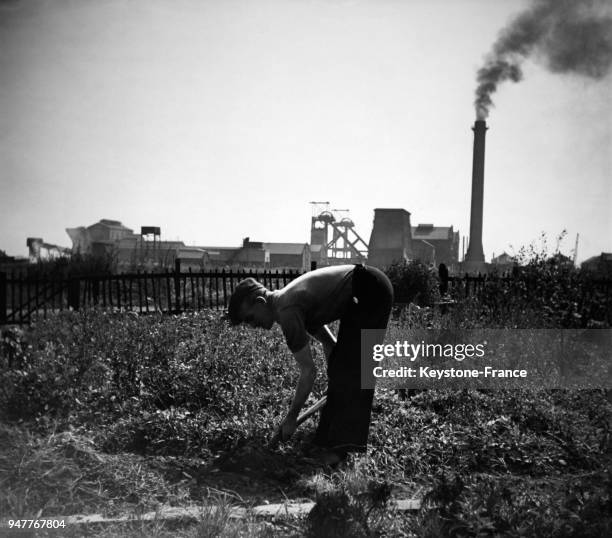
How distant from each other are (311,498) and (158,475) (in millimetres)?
1050

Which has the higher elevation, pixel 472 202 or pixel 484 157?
pixel 484 157

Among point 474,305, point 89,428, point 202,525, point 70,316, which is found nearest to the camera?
point 202,525

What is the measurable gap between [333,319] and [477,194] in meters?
27.6

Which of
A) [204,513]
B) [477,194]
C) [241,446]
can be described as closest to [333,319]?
[241,446]

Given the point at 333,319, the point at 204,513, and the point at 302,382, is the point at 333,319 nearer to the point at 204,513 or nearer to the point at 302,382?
the point at 302,382

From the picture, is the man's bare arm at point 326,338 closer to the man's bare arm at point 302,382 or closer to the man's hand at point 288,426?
the man's bare arm at point 302,382

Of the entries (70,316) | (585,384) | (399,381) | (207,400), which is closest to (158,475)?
(207,400)

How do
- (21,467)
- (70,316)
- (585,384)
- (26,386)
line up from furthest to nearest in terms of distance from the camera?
(70,316) → (585,384) → (26,386) → (21,467)

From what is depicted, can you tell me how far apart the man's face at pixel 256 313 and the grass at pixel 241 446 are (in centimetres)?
93

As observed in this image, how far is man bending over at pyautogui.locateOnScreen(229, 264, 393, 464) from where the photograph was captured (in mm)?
3549

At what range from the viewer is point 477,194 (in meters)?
29.1

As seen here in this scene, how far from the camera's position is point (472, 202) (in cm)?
2961

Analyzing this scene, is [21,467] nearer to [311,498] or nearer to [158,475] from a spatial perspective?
[158,475]

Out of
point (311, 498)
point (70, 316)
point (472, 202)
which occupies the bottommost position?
point (311, 498)
